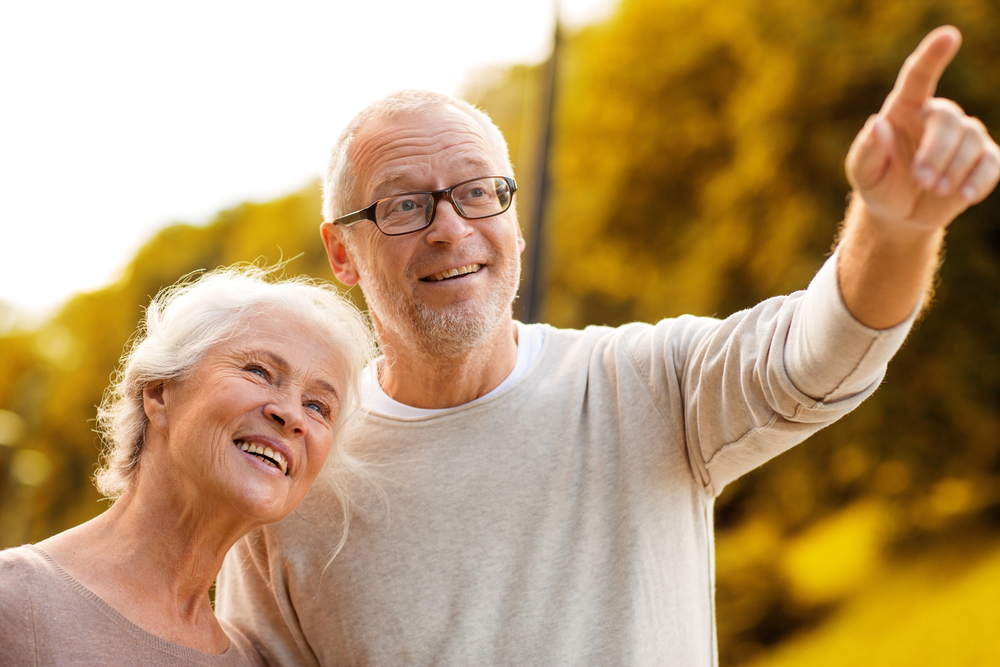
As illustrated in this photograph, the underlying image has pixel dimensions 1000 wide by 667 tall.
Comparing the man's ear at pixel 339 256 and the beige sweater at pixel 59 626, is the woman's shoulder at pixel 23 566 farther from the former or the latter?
the man's ear at pixel 339 256

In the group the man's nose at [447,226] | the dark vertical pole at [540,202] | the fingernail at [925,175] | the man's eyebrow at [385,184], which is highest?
the dark vertical pole at [540,202]

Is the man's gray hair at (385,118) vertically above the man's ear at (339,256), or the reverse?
the man's gray hair at (385,118)

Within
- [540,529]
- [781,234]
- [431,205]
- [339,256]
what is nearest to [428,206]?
[431,205]

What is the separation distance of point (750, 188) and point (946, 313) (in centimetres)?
131

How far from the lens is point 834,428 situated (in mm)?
4832

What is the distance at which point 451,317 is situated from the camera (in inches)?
75.6

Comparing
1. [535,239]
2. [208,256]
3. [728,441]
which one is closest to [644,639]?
[728,441]

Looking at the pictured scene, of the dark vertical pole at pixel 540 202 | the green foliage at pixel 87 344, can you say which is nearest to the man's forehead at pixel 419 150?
the dark vertical pole at pixel 540 202

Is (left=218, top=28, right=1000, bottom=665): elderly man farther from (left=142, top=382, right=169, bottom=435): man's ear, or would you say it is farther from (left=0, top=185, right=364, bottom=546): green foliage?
(left=0, top=185, right=364, bottom=546): green foliage

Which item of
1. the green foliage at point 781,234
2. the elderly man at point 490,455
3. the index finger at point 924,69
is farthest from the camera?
the green foliage at point 781,234

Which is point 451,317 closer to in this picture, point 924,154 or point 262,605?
point 262,605

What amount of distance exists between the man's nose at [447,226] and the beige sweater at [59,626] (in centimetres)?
96

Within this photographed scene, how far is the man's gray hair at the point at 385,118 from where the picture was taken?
2.07 m

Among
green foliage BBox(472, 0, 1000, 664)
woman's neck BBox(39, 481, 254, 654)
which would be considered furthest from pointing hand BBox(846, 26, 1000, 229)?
green foliage BBox(472, 0, 1000, 664)
